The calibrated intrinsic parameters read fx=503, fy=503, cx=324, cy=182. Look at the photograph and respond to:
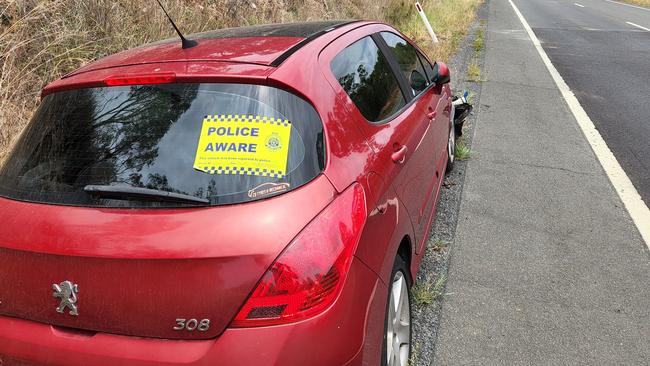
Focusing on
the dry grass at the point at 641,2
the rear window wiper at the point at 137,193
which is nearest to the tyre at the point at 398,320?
the rear window wiper at the point at 137,193

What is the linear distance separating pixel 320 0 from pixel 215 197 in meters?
9.38

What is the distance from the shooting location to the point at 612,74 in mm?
9469

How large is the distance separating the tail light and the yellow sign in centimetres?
26

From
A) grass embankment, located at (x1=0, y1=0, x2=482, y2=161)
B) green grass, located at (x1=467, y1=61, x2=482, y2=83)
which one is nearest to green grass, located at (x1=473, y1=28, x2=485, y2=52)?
green grass, located at (x1=467, y1=61, x2=482, y2=83)

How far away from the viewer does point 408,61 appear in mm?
3652

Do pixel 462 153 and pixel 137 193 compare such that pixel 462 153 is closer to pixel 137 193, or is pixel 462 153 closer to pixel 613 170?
pixel 613 170

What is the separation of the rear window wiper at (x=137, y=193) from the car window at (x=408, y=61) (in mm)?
2061

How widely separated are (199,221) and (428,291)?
1933mm

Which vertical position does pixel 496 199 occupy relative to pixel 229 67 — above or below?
below

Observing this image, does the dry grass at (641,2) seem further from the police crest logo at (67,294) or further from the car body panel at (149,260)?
the police crest logo at (67,294)

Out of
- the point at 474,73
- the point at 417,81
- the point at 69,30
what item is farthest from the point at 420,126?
the point at 474,73

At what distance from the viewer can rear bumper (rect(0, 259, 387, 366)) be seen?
1.53 metres

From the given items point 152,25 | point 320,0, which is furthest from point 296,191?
point 320,0

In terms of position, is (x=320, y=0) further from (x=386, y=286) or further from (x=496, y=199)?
(x=386, y=286)
